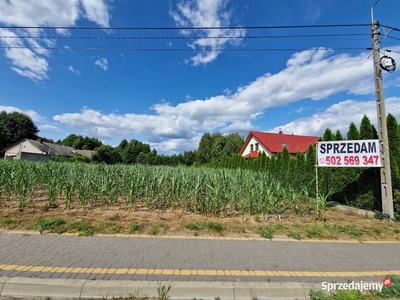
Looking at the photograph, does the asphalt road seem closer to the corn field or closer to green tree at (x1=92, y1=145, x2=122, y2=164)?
the corn field

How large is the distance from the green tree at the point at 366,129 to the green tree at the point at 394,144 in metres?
0.65

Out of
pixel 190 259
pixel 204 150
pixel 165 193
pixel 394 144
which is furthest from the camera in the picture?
pixel 204 150

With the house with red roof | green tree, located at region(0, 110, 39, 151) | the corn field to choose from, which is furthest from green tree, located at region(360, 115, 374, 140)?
green tree, located at region(0, 110, 39, 151)

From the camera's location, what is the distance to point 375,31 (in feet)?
26.0

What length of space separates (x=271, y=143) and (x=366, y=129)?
23295 millimetres

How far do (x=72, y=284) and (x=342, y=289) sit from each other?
3949 mm

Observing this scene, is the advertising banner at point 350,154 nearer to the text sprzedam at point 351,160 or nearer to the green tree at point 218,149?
the text sprzedam at point 351,160

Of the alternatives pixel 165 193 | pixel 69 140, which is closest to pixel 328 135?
pixel 165 193

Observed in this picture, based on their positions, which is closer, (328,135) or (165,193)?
(165,193)

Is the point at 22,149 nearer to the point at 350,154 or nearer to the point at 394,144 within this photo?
the point at 350,154

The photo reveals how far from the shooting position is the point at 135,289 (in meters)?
2.88

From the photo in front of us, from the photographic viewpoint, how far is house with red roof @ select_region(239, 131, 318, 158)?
31.5 metres

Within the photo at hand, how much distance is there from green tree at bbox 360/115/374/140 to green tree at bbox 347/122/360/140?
0.29 metres

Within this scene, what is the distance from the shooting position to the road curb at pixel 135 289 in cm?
284
